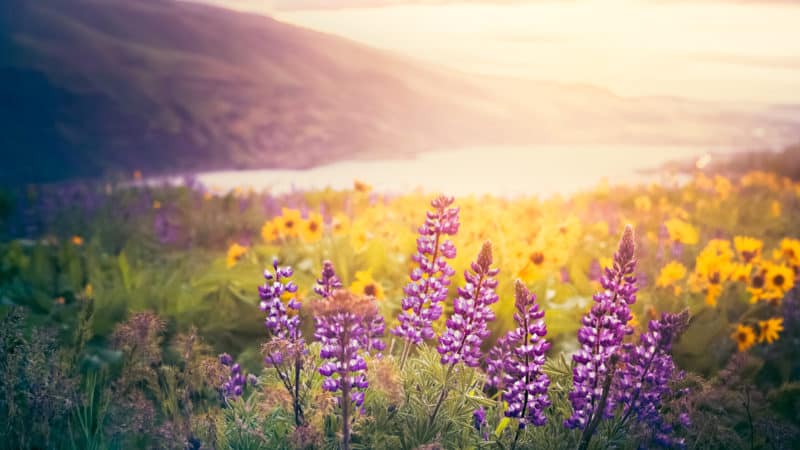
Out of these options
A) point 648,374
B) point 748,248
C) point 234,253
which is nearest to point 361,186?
point 234,253

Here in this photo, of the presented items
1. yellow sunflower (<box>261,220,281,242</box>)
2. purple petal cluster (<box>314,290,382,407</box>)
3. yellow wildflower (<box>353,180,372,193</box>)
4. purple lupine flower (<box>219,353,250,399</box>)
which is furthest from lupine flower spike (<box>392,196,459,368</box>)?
yellow wildflower (<box>353,180,372,193</box>)

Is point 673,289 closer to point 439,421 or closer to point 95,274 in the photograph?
point 439,421

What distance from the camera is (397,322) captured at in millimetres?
2971

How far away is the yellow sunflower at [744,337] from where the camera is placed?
4.16 m

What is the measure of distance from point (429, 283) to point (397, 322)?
31.8 inches

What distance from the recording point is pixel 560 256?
4.21 metres

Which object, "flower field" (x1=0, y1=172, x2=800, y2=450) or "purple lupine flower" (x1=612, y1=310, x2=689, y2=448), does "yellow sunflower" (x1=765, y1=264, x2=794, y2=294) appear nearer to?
"flower field" (x1=0, y1=172, x2=800, y2=450)

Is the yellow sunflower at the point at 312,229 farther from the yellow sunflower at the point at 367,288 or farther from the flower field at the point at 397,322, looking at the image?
the yellow sunflower at the point at 367,288

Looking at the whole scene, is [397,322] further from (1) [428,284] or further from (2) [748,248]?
(2) [748,248]

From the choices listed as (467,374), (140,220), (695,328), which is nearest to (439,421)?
(467,374)

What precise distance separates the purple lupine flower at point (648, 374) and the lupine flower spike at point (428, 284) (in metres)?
0.56

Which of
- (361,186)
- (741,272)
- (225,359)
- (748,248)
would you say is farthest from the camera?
(361,186)

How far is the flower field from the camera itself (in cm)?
197

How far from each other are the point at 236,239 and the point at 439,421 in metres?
5.21
